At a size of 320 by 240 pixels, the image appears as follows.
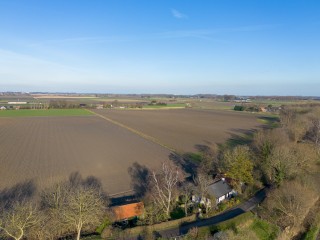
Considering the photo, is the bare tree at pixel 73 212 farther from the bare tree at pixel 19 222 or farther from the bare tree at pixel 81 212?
the bare tree at pixel 19 222

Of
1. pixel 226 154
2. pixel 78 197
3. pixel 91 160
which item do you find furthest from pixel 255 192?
pixel 91 160

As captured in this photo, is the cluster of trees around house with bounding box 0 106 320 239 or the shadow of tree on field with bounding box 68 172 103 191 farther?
the shadow of tree on field with bounding box 68 172 103 191

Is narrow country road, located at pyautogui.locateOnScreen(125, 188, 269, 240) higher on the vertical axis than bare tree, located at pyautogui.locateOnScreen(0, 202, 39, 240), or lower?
lower

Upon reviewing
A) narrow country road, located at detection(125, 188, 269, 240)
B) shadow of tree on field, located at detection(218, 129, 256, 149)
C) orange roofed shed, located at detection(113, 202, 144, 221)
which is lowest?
narrow country road, located at detection(125, 188, 269, 240)

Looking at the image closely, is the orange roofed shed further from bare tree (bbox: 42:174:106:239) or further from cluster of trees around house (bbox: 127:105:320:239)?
bare tree (bbox: 42:174:106:239)

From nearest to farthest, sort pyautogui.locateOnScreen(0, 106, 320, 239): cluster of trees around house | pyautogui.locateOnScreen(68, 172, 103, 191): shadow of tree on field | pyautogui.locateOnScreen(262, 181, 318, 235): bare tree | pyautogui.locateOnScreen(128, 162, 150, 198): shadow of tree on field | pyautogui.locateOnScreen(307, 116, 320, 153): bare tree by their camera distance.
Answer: pyautogui.locateOnScreen(0, 106, 320, 239): cluster of trees around house → pyautogui.locateOnScreen(262, 181, 318, 235): bare tree → pyautogui.locateOnScreen(128, 162, 150, 198): shadow of tree on field → pyautogui.locateOnScreen(68, 172, 103, 191): shadow of tree on field → pyautogui.locateOnScreen(307, 116, 320, 153): bare tree

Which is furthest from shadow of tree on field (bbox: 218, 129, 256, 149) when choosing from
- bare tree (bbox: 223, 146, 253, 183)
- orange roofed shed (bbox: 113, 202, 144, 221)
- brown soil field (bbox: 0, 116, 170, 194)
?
orange roofed shed (bbox: 113, 202, 144, 221)

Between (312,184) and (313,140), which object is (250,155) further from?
(313,140)
